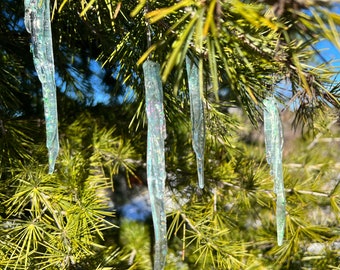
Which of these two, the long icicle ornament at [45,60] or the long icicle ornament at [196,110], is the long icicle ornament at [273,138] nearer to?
the long icicle ornament at [196,110]

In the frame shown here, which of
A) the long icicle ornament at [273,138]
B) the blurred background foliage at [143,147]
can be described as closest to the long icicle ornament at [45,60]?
the blurred background foliage at [143,147]

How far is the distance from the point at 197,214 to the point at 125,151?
0.14 meters

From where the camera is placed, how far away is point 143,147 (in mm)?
716

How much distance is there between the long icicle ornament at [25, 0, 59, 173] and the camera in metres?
0.36

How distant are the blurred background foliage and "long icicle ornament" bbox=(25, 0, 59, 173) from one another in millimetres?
20

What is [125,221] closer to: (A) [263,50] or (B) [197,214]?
(B) [197,214]

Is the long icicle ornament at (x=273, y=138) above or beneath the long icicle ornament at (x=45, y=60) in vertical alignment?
beneath

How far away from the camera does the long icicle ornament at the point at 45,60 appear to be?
1.18 ft

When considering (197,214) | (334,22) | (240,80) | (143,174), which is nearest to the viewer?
(334,22)

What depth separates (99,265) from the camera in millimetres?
559

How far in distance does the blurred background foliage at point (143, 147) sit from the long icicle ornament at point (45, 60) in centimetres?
2

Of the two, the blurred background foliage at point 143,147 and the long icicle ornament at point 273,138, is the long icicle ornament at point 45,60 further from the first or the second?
the long icicle ornament at point 273,138

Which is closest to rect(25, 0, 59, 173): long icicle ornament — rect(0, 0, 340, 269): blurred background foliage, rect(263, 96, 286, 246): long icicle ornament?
rect(0, 0, 340, 269): blurred background foliage

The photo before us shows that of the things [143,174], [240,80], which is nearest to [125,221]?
[143,174]
